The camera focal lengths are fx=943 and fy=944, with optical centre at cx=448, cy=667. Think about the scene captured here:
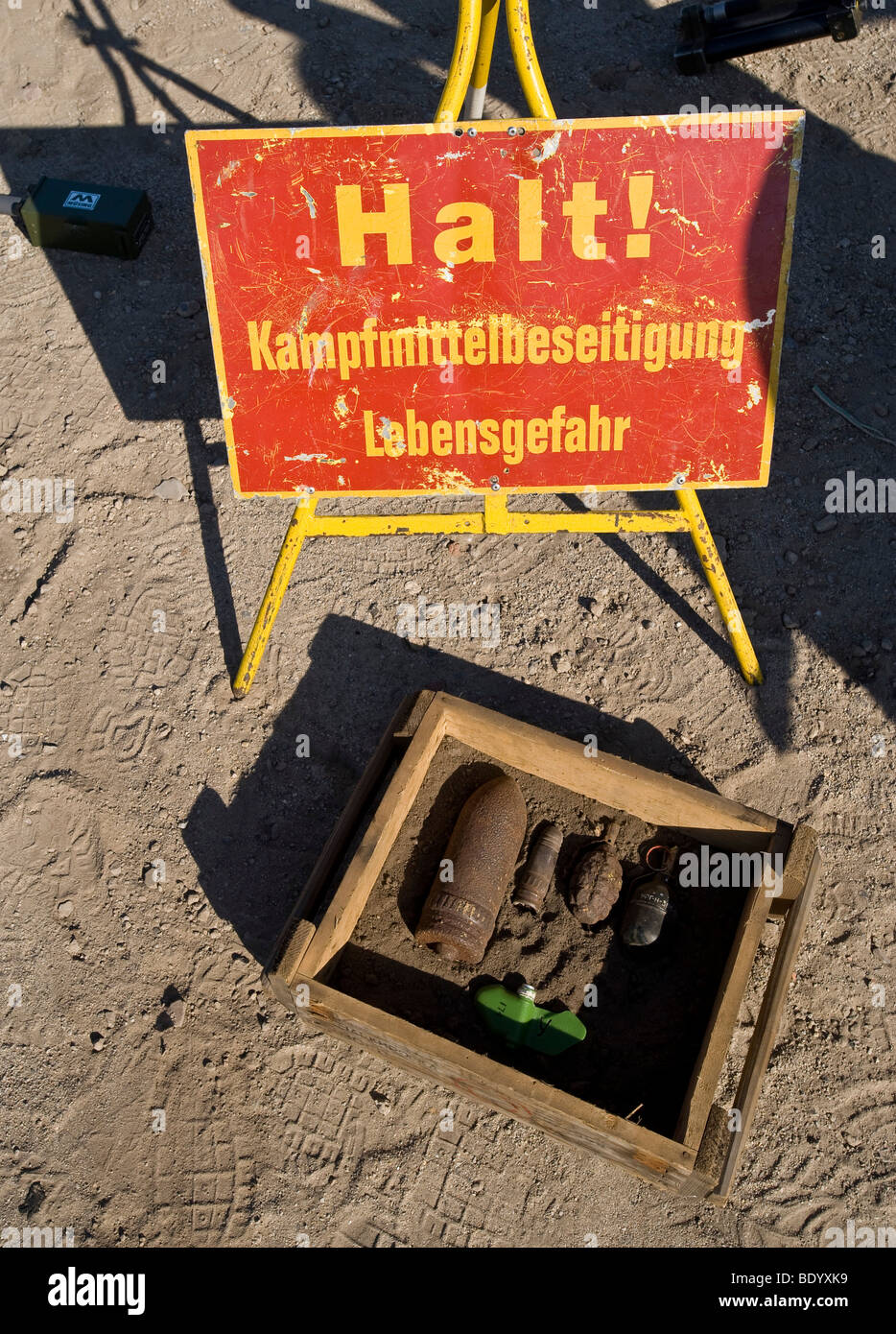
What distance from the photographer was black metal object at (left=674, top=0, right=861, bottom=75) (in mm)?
5898

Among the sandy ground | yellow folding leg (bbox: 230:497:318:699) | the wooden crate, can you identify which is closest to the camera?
the wooden crate

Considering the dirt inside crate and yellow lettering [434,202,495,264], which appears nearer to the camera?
yellow lettering [434,202,495,264]

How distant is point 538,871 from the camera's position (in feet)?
12.6

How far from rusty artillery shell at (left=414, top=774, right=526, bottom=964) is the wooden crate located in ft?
0.81

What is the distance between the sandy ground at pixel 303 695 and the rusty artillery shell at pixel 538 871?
65 centimetres

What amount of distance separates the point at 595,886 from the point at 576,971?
0.35 m

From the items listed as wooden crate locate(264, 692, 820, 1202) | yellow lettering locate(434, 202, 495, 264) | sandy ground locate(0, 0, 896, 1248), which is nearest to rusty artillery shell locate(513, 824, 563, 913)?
wooden crate locate(264, 692, 820, 1202)

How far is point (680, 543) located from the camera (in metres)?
4.79

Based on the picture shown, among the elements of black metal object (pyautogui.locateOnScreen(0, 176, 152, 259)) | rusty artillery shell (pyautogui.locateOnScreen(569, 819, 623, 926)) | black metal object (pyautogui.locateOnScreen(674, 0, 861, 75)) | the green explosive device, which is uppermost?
black metal object (pyautogui.locateOnScreen(674, 0, 861, 75))

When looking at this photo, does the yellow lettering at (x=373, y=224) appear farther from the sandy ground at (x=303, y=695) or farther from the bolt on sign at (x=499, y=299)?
the sandy ground at (x=303, y=695)

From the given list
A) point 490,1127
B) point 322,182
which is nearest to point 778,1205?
point 490,1127

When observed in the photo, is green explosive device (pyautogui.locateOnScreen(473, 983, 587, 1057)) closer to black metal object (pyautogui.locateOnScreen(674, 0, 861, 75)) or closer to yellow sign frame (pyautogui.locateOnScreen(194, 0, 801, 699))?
yellow sign frame (pyautogui.locateOnScreen(194, 0, 801, 699))

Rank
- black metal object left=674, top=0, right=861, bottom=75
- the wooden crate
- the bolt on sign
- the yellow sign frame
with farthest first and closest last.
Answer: black metal object left=674, top=0, right=861, bottom=75, the yellow sign frame, the bolt on sign, the wooden crate

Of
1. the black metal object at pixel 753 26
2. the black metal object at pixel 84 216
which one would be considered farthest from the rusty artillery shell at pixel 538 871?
the black metal object at pixel 753 26
